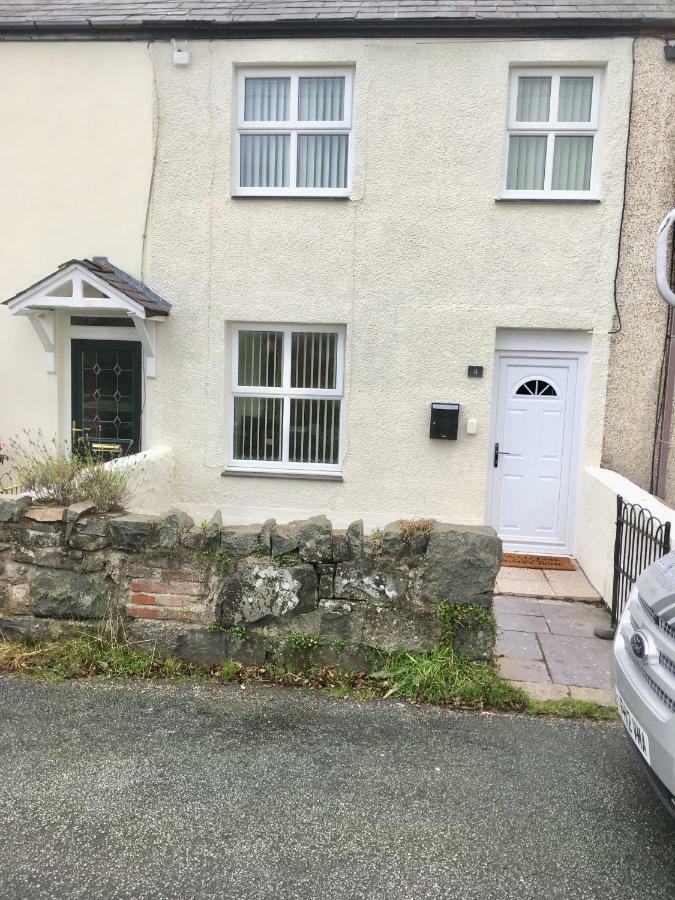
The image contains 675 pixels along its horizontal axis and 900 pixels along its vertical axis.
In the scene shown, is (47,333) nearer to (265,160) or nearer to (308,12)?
(265,160)

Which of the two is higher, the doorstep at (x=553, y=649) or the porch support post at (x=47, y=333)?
the porch support post at (x=47, y=333)

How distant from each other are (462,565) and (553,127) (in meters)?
5.27

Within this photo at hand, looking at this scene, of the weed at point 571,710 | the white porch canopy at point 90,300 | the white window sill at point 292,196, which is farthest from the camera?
the white window sill at point 292,196

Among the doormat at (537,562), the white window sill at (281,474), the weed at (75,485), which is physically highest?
the weed at (75,485)

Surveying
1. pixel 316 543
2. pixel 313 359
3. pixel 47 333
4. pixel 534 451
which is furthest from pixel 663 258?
pixel 47 333

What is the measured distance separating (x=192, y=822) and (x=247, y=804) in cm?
26

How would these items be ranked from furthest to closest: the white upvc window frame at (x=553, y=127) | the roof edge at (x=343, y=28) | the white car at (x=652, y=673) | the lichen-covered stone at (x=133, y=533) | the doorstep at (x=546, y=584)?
the white upvc window frame at (x=553, y=127) < the roof edge at (x=343, y=28) < the doorstep at (x=546, y=584) < the lichen-covered stone at (x=133, y=533) < the white car at (x=652, y=673)

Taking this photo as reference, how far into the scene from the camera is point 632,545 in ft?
17.0

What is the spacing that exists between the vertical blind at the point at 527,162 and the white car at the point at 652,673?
5.24 metres

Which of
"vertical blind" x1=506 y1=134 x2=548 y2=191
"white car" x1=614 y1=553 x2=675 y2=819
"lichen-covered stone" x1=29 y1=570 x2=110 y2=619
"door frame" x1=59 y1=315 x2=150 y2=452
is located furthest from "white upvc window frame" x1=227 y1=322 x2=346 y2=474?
"white car" x1=614 y1=553 x2=675 y2=819

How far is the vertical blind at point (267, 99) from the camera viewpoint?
7328mm

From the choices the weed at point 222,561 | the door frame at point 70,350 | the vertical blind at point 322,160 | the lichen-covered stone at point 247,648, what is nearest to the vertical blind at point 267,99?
the vertical blind at point 322,160

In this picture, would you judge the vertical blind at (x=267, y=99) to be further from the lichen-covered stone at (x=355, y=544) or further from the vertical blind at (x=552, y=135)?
the lichen-covered stone at (x=355, y=544)

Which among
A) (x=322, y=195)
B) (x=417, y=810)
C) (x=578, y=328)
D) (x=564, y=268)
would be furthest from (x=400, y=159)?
(x=417, y=810)
